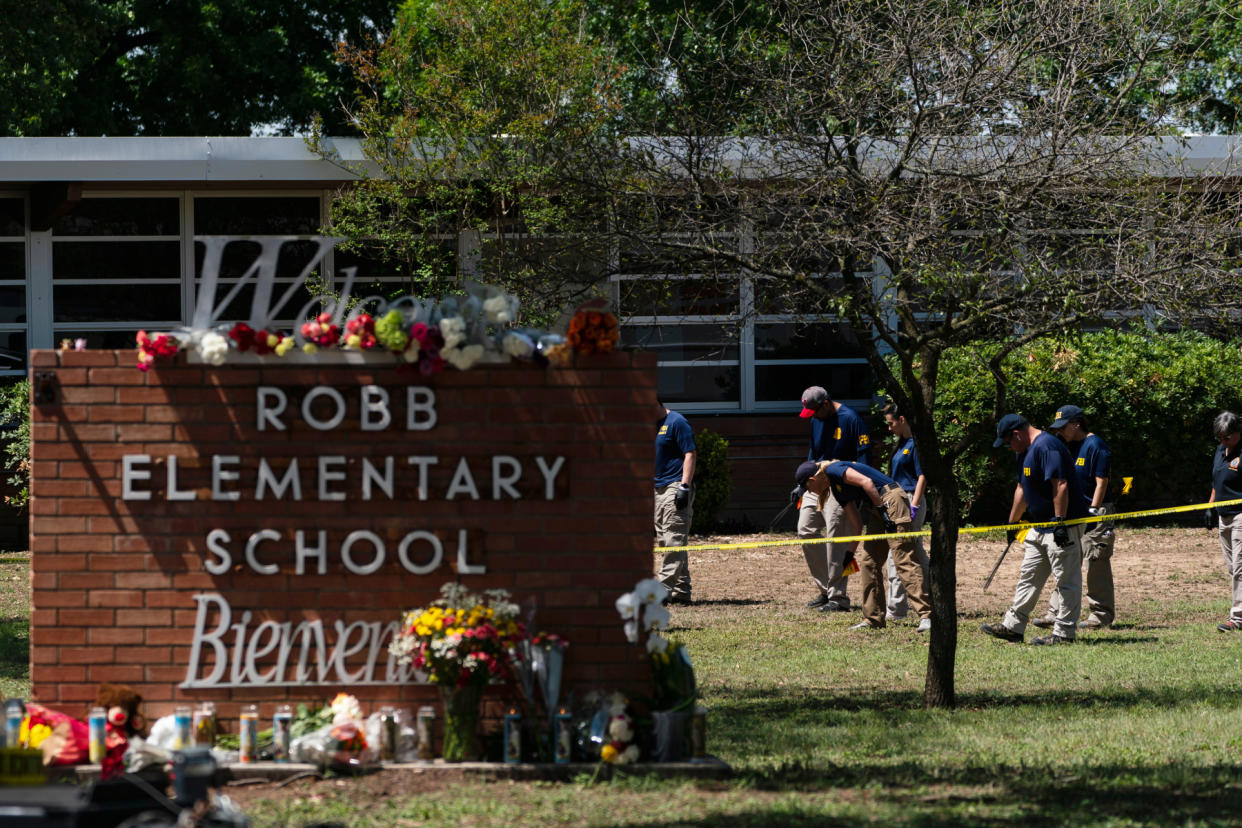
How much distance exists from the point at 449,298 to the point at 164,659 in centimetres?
209

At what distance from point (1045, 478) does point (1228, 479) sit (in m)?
1.62

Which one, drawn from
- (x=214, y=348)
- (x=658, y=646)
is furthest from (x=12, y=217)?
(x=658, y=646)

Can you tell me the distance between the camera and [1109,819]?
554 centimetres

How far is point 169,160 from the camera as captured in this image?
16344 mm

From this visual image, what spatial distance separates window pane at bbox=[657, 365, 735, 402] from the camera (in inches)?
742

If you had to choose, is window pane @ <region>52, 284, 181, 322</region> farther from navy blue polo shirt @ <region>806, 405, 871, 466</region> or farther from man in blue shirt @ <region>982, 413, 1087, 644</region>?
man in blue shirt @ <region>982, 413, 1087, 644</region>

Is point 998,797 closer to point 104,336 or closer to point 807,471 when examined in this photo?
point 807,471

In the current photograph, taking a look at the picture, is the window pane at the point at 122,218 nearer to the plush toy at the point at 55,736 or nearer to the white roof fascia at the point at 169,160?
the white roof fascia at the point at 169,160

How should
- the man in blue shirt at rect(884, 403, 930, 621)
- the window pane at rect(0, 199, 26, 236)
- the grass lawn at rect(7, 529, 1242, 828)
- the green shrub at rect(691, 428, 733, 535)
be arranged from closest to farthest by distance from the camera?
the grass lawn at rect(7, 529, 1242, 828)
the man in blue shirt at rect(884, 403, 930, 621)
the green shrub at rect(691, 428, 733, 535)
the window pane at rect(0, 199, 26, 236)

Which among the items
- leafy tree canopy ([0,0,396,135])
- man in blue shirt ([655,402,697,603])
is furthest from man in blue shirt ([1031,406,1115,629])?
leafy tree canopy ([0,0,396,135])

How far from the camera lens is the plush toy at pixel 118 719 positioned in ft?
20.0

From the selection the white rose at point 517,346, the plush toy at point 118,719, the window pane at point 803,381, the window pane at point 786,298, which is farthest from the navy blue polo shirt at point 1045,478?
the window pane at point 803,381

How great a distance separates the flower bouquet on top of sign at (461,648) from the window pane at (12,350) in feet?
44.4

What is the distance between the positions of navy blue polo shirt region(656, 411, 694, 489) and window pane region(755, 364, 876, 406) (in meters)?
6.63
